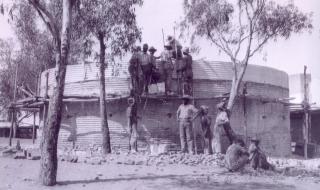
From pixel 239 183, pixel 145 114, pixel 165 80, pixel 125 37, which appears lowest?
pixel 239 183

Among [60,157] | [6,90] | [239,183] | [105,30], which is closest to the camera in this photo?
[239,183]

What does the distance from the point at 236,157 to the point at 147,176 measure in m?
2.46

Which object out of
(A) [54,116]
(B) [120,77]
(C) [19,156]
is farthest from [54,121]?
(B) [120,77]

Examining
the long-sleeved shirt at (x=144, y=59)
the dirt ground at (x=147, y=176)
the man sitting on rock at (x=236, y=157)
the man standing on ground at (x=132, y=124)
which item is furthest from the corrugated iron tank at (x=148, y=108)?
the man sitting on rock at (x=236, y=157)

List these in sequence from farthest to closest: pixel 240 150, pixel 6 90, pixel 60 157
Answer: pixel 6 90, pixel 60 157, pixel 240 150

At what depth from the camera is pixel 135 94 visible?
Answer: 15.6 metres

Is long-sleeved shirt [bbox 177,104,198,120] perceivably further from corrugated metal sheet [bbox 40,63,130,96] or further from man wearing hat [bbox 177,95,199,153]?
corrugated metal sheet [bbox 40,63,130,96]

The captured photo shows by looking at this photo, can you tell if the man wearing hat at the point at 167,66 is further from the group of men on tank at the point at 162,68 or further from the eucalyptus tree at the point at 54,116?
the eucalyptus tree at the point at 54,116

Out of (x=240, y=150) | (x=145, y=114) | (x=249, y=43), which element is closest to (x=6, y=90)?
(x=145, y=114)

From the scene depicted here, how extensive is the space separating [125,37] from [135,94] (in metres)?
2.12

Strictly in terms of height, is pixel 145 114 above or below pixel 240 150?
above

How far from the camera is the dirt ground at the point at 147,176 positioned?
9086 mm

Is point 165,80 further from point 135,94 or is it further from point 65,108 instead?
point 65,108

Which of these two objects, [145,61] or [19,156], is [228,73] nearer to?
[145,61]
